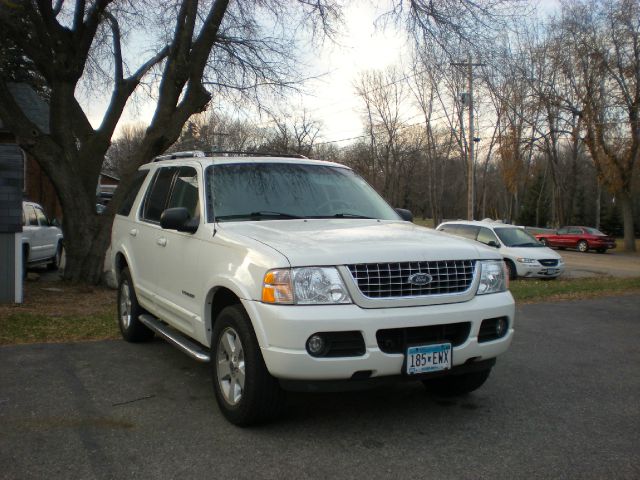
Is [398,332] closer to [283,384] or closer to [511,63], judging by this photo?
[283,384]

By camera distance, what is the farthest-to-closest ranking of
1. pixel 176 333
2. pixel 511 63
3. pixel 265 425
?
1. pixel 511 63
2. pixel 176 333
3. pixel 265 425

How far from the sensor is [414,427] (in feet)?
13.6

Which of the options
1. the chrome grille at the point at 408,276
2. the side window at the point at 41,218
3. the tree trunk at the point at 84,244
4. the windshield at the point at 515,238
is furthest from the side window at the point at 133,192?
the windshield at the point at 515,238

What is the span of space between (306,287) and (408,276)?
0.69 meters

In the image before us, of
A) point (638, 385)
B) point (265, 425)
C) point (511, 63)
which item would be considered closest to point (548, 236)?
point (511, 63)

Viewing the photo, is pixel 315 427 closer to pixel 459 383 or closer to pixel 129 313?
pixel 459 383

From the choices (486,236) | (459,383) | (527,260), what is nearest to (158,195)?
(459,383)

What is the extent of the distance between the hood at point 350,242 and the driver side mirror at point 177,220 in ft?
1.03

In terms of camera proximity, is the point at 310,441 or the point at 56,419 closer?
the point at 310,441

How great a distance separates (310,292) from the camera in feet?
12.4

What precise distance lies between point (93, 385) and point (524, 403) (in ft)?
11.4

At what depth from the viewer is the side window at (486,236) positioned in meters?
16.8

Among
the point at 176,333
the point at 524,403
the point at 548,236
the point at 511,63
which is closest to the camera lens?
the point at 524,403

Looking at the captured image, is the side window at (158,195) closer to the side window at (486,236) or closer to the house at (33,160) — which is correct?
the side window at (486,236)
